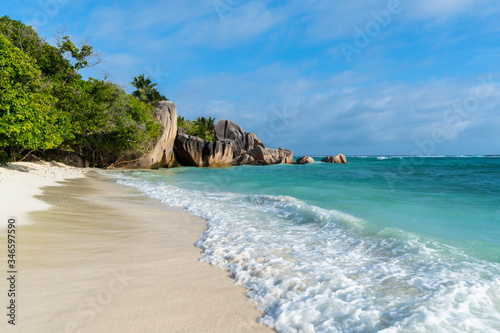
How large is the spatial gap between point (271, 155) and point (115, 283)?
5521 centimetres

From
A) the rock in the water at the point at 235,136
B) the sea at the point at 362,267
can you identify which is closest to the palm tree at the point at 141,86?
the rock in the water at the point at 235,136

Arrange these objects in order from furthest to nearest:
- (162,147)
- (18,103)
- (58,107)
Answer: (162,147) → (58,107) → (18,103)

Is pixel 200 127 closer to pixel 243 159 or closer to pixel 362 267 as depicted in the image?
pixel 243 159

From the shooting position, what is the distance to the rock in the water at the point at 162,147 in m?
33.9

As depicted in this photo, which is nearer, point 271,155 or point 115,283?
point 115,283

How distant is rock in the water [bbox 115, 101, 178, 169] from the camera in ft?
111

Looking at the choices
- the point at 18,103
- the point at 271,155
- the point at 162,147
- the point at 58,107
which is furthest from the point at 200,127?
the point at 18,103

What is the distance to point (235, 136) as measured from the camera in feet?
184

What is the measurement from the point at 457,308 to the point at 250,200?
28.1 ft

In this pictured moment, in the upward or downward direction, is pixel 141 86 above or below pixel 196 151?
above

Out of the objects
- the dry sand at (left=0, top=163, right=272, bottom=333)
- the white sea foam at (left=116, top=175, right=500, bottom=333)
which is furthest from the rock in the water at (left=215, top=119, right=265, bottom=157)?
the dry sand at (left=0, top=163, right=272, bottom=333)

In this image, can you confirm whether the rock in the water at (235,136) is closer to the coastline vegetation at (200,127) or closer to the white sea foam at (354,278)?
the coastline vegetation at (200,127)

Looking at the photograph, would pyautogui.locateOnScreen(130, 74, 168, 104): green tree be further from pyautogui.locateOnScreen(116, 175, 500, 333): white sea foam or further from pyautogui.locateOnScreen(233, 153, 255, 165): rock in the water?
pyautogui.locateOnScreen(116, 175, 500, 333): white sea foam

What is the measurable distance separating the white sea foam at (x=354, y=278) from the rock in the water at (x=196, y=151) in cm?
3520
